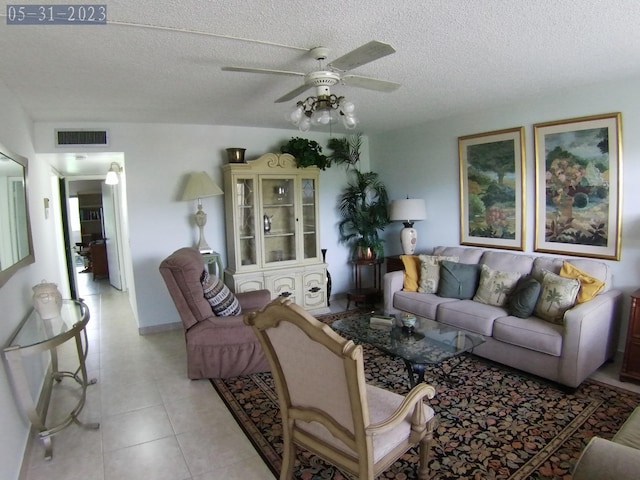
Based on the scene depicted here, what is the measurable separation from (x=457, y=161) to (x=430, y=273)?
134cm

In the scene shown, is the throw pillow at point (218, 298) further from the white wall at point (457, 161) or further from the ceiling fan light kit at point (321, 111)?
the white wall at point (457, 161)

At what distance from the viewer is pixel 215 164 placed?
179 inches

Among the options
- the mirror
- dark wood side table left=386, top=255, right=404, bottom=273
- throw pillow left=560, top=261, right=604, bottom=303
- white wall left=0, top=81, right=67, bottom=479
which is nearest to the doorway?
white wall left=0, top=81, right=67, bottom=479

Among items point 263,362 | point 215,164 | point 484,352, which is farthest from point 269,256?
point 484,352

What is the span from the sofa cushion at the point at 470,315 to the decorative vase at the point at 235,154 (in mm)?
2631

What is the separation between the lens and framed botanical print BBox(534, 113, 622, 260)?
10.4 feet

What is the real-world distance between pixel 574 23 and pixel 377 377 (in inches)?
103

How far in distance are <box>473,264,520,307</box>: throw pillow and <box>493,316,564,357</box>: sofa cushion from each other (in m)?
0.31

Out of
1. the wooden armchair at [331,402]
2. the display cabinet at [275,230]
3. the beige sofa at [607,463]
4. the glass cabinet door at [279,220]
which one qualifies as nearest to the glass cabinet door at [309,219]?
the display cabinet at [275,230]

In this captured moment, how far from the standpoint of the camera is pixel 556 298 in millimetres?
3020

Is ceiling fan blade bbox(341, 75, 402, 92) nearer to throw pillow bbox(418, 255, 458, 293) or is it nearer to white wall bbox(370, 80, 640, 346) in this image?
white wall bbox(370, 80, 640, 346)

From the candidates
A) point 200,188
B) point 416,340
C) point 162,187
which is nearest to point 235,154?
point 200,188

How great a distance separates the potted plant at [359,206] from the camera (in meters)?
5.06

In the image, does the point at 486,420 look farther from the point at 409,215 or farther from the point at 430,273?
the point at 409,215
